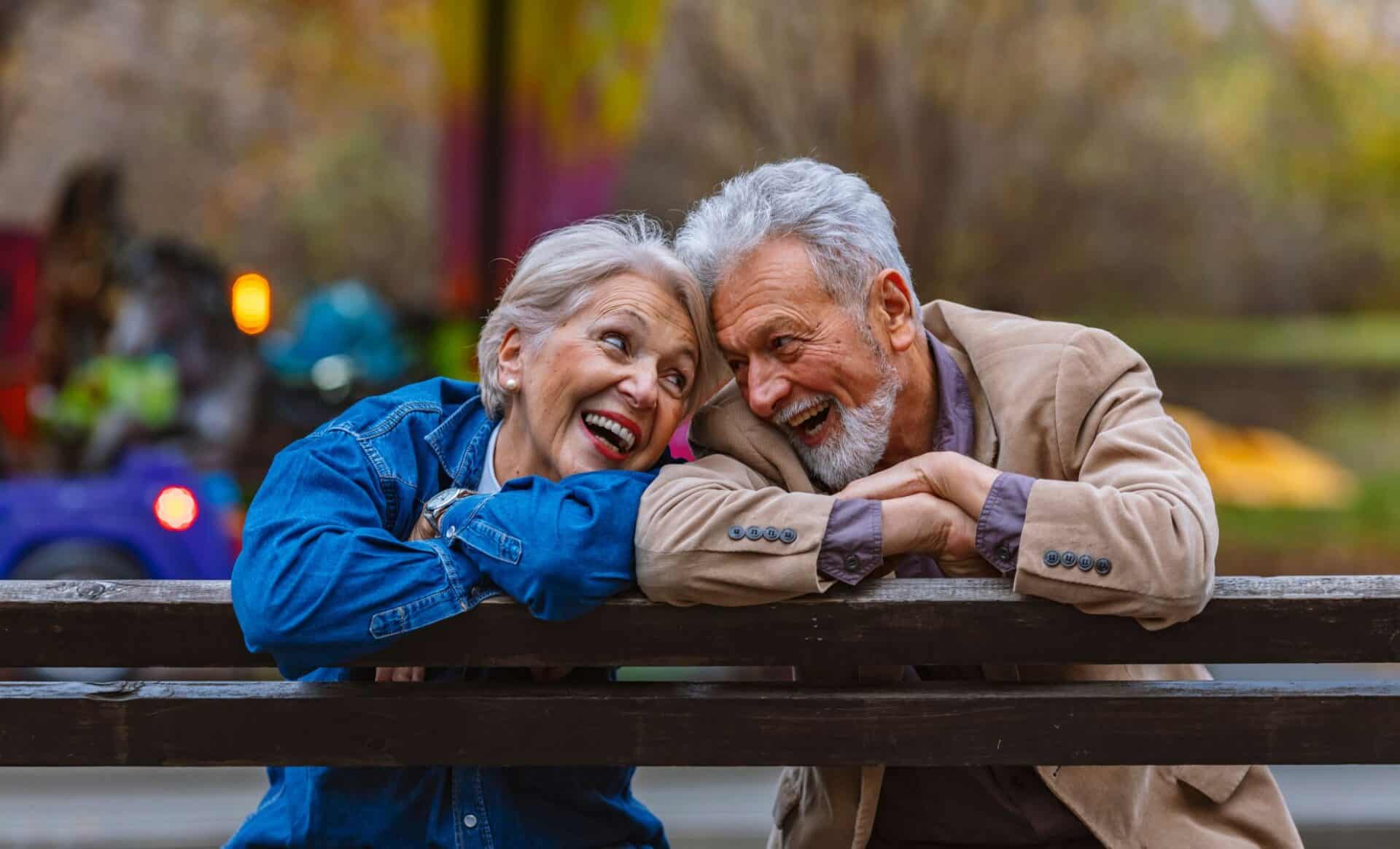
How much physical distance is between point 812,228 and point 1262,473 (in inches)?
367

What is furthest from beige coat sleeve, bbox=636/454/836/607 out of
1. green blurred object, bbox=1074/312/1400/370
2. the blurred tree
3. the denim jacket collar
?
green blurred object, bbox=1074/312/1400/370

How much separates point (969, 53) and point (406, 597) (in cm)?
857

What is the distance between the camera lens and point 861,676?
226cm

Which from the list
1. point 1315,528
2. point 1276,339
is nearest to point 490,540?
point 1315,528

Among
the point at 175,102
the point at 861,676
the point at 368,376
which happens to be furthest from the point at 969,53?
the point at 175,102

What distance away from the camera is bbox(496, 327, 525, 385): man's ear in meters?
2.52

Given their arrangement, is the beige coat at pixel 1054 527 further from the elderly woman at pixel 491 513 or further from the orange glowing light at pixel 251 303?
the orange glowing light at pixel 251 303

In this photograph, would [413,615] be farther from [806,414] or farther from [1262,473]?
[1262,473]

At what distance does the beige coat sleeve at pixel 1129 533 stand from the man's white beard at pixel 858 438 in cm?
38

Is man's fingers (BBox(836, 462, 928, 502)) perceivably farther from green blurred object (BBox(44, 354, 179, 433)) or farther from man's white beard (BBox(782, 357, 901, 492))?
green blurred object (BBox(44, 354, 179, 433))

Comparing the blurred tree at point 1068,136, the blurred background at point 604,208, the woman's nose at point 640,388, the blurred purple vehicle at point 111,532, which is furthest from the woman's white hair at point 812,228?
the blurred tree at point 1068,136

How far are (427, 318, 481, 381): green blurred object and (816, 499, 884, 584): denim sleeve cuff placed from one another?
20.2 ft

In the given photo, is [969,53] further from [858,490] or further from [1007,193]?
[858,490]

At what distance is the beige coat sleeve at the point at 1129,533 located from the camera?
194 centimetres
